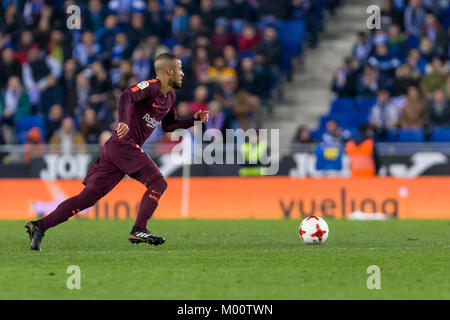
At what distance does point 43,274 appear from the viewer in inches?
403

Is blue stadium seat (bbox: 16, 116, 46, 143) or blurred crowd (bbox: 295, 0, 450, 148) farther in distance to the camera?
blue stadium seat (bbox: 16, 116, 46, 143)

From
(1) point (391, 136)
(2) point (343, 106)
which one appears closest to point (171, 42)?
(2) point (343, 106)

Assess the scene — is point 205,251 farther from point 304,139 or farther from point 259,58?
point 259,58

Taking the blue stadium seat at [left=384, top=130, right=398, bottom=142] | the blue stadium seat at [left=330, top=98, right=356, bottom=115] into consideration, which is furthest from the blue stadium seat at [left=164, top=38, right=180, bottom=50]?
the blue stadium seat at [left=384, top=130, right=398, bottom=142]

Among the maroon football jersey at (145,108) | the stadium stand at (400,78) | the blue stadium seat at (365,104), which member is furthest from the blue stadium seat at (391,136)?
the maroon football jersey at (145,108)

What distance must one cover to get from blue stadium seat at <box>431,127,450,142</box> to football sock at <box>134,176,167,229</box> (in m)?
10.6

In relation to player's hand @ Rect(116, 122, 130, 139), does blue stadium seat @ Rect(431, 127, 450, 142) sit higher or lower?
higher

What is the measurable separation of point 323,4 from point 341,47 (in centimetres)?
128

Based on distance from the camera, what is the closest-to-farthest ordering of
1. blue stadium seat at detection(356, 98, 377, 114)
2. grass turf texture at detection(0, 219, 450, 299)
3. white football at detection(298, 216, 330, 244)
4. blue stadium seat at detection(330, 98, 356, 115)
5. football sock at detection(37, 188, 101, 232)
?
grass turf texture at detection(0, 219, 450, 299), football sock at detection(37, 188, 101, 232), white football at detection(298, 216, 330, 244), blue stadium seat at detection(356, 98, 377, 114), blue stadium seat at detection(330, 98, 356, 115)

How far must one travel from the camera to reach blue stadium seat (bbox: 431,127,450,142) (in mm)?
21891

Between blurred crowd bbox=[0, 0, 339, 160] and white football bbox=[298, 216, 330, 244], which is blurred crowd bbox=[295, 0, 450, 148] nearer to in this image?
blurred crowd bbox=[0, 0, 339, 160]
